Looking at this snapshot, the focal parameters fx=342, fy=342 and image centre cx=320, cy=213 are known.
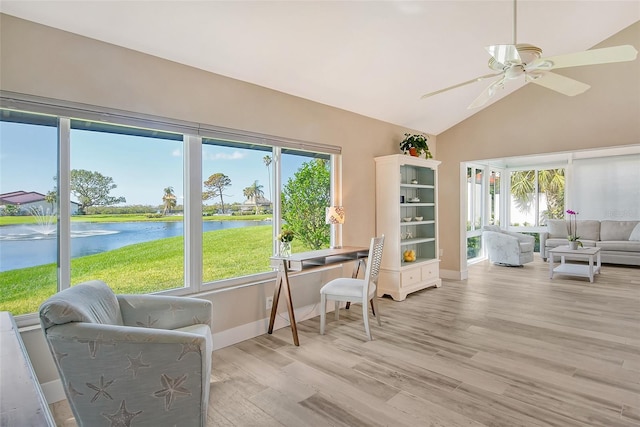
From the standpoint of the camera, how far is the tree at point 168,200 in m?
2.96

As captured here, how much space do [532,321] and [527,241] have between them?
13.6ft

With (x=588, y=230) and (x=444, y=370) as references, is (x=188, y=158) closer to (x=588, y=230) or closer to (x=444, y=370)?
(x=444, y=370)

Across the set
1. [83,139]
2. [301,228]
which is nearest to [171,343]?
[83,139]

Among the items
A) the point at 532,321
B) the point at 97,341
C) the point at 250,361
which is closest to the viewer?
the point at 97,341

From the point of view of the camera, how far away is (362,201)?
4633 mm

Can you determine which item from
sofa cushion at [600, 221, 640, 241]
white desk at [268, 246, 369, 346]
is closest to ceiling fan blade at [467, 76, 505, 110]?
white desk at [268, 246, 369, 346]

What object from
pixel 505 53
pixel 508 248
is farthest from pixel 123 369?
pixel 508 248

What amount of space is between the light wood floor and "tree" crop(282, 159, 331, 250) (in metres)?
1.01

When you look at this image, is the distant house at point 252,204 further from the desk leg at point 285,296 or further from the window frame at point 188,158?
the desk leg at point 285,296

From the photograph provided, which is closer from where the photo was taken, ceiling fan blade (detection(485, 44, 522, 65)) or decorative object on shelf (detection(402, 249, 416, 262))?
ceiling fan blade (detection(485, 44, 522, 65))

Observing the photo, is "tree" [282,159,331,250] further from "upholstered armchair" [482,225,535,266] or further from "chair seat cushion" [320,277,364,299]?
"upholstered armchair" [482,225,535,266]

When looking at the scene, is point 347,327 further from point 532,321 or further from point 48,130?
point 48,130

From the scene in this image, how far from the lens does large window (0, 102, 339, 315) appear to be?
2277 mm

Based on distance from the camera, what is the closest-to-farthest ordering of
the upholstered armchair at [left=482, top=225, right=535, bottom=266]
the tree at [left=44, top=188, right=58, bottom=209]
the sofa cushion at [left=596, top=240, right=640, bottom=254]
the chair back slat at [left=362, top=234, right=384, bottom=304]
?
the tree at [left=44, top=188, right=58, bottom=209]
the chair back slat at [left=362, top=234, right=384, bottom=304]
the sofa cushion at [left=596, top=240, right=640, bottom=254]
the upholstered armchair at [left=482, top=225, right=535, bottom=266]
